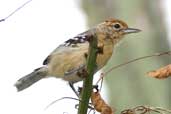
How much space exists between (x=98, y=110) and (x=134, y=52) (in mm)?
5083

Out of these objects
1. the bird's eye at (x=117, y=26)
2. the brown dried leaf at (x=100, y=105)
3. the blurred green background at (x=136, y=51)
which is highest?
the bird's eye at (x=117, y=26)

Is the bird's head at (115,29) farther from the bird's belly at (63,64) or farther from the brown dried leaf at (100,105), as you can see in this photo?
the brown dried leaf at (100,105)

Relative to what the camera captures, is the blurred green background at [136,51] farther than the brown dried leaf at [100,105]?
Yes

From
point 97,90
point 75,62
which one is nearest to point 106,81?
point 75,62

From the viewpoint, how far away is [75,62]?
17.6ft

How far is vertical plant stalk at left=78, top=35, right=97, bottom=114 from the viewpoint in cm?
215

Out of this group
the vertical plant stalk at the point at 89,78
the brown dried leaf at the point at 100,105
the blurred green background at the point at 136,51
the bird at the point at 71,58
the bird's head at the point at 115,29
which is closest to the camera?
the vertical plant stalk at the point at 89,78

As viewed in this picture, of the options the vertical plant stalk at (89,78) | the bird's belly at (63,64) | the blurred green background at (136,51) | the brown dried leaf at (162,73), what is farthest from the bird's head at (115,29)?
the vertical plant stalk at (89,78)

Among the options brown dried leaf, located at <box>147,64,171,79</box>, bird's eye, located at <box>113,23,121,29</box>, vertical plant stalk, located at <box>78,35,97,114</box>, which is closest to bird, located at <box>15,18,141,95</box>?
bird's eye, located at <box>113,23,121,29</box>

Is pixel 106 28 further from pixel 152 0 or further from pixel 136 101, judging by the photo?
pixel 152 0

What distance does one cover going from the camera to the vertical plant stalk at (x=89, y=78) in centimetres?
215

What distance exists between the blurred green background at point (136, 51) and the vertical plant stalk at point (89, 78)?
450 centimetres

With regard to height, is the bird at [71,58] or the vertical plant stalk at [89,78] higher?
the vertical plant stalk at [89,78]

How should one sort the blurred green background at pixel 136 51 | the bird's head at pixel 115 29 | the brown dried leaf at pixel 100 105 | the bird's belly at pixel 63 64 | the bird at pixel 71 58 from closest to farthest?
the brown dried leaf at pixel 100 105, the bird's head at pixel 115 29, the bird at pixel 71 58, the bird's belly at pixel 63 64, the blurred green background at pixel 136 51
